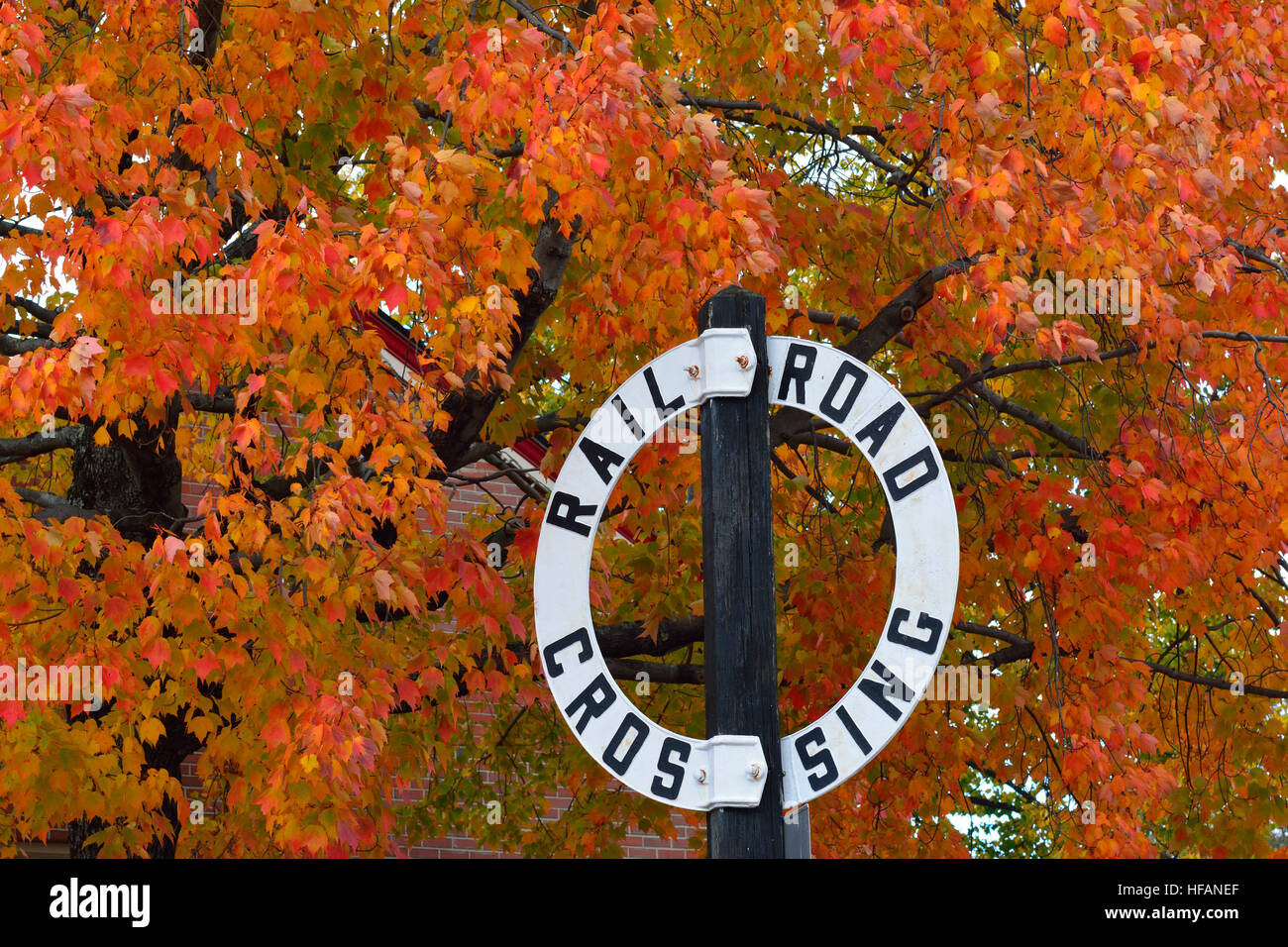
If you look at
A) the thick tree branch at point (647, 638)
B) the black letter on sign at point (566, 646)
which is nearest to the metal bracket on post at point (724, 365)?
the black letter on sign at point (566, 646)

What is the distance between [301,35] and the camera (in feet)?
24.3

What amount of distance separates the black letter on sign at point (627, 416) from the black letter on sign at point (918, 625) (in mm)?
803

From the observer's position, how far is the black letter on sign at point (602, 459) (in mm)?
3879

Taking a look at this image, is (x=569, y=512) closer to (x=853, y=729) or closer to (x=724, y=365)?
(x=724, y=365)

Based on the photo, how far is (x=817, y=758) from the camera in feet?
11.9

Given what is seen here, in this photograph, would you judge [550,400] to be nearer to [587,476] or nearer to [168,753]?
[168,753]

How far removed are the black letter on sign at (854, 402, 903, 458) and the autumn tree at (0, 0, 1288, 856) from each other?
2.74m

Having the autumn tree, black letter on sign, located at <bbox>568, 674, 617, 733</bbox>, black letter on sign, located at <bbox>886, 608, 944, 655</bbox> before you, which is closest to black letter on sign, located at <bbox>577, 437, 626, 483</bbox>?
black letter on sign, located at <bbox>568, 674, 617, 733</bbox>

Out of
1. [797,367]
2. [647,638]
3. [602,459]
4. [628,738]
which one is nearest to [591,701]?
[628,738]

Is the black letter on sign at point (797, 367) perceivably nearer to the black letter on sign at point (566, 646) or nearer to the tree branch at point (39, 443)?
the black letter on sign at point (566, 646)

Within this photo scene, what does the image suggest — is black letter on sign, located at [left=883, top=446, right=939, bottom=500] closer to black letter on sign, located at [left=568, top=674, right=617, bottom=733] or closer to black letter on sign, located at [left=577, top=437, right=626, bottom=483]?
black letter on sign, located at [left=577, top=437, right=626, bottom=483]

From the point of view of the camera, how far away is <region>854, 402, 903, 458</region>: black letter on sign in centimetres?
386
